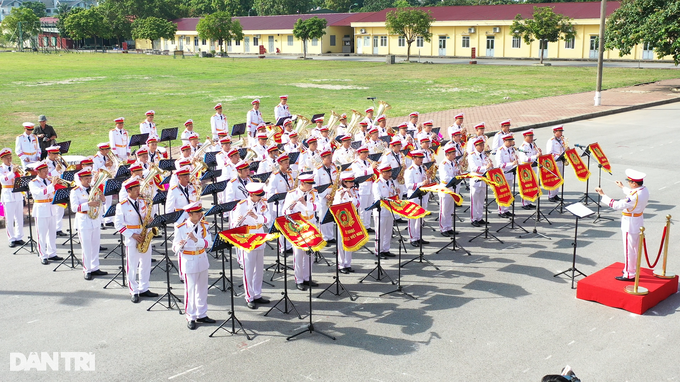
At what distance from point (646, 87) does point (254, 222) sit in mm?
37971

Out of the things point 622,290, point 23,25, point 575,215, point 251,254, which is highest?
point 23,25

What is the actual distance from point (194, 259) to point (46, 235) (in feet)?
16.7

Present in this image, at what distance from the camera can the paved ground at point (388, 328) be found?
29.1 ft

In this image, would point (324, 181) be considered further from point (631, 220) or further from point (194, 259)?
point (631, 220)

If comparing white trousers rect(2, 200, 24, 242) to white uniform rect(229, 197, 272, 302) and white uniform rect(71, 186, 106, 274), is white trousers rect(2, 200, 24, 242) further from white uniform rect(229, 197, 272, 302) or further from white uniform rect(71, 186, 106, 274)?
white uniform rect(229, 197, 272, 302)

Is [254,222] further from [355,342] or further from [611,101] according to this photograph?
[611,101]

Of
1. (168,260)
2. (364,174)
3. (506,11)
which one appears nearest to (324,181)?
(364,174)

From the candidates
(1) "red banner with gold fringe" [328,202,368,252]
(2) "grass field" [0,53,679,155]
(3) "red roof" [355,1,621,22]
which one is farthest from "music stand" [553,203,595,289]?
(3) "red roof" [355,1,621,22]

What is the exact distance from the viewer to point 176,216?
10.4 metres

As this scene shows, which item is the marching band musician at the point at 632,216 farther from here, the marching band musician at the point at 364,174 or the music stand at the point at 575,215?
the marching band musician at the point at 364,174

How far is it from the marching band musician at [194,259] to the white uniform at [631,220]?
6772mm

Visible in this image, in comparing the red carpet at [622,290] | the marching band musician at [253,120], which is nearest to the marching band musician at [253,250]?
the red carpet at [622,290]

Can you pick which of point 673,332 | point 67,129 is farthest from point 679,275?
point 67,129

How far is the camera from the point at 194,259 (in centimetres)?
1003
